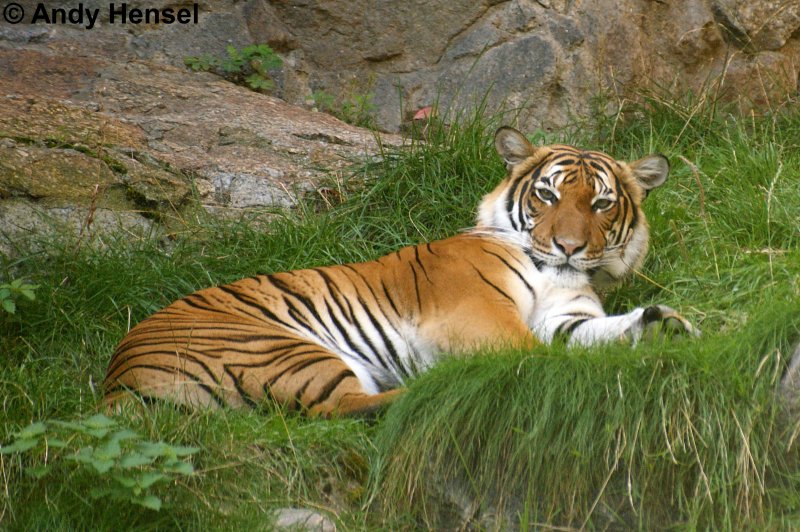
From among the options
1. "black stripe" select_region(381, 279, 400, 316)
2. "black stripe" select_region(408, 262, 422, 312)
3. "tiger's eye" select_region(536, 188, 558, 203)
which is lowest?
"black stripe" select_region(381, 279, 400, 316)

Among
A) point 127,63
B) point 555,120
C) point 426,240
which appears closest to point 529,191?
point 426,240

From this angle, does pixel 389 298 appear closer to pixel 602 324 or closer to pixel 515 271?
pixel 515 271

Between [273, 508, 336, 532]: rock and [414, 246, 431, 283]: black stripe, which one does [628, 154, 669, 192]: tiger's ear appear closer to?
[414, 246, 431, 283]: black stripe

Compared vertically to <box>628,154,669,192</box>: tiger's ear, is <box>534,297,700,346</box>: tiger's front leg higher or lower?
lower

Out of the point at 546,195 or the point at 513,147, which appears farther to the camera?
the point at 513,147

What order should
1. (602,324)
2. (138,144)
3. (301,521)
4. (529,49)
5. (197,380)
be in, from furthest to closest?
(529,49)
(138,144)
(602,324)
(197,380)
(301,521)

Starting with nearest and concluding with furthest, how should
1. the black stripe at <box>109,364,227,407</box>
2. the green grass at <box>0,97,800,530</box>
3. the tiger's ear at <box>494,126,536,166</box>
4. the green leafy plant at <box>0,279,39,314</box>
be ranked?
the green grass at <box>0,97,800,530</box> < the black stripe at <box>109,364,227,407</box> < the green leafy plant at <box>0,279,39,314</box> < the tiger's ear at <box>494,126,536,166</box>

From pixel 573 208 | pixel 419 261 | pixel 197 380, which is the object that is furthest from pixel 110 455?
pixel 573 208

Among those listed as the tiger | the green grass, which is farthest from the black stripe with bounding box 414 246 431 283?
the green grass

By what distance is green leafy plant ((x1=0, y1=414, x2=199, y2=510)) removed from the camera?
3.74 m

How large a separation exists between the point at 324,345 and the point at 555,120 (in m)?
3.38

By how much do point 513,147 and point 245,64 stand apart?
3051 mm

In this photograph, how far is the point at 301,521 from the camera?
3975 mm

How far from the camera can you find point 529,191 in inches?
218
